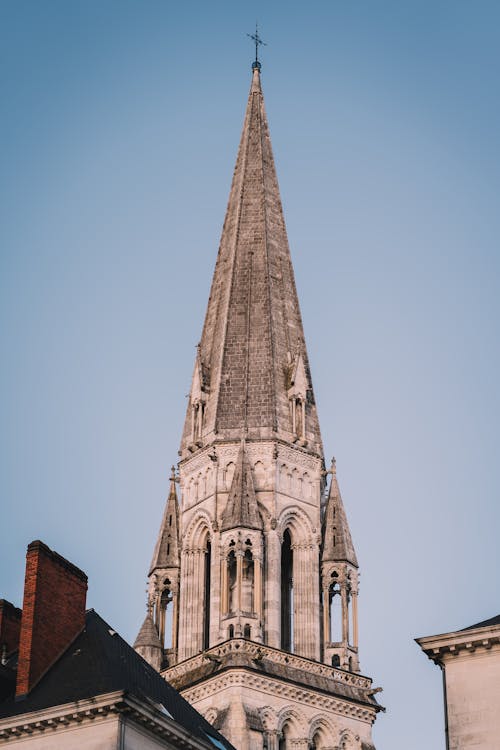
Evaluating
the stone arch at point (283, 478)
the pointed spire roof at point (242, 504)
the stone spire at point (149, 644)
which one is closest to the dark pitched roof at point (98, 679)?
the pointed spire roof at point (242, 504)

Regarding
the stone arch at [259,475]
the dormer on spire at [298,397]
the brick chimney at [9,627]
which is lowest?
the brick chimney at [9,627]

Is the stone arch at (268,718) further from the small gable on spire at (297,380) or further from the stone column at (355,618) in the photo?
the small gable on spire at (297,380)

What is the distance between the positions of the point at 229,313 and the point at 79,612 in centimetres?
2984

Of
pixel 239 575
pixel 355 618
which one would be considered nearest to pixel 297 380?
pixel 239 575

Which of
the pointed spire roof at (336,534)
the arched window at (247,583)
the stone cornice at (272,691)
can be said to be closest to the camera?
the stone cornice at (272,691)

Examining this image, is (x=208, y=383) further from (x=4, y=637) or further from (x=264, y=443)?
(x=4, y=637)

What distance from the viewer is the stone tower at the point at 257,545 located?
59562 mm

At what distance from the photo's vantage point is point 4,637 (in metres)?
41.8

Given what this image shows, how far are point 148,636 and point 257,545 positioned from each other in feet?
16.8

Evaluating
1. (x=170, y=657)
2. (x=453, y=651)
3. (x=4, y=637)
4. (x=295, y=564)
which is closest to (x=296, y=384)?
(x=295, y=564)

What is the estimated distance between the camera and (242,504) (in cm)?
6291

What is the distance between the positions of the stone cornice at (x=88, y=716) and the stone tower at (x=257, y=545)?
21903 mm

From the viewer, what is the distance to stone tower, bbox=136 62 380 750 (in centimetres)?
5956

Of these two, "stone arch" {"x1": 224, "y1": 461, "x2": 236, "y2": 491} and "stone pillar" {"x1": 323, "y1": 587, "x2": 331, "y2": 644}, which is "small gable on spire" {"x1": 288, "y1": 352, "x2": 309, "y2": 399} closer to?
"stone arch" {"x1": 224, "y1": 461, "x2": 236, "y2": 491}
